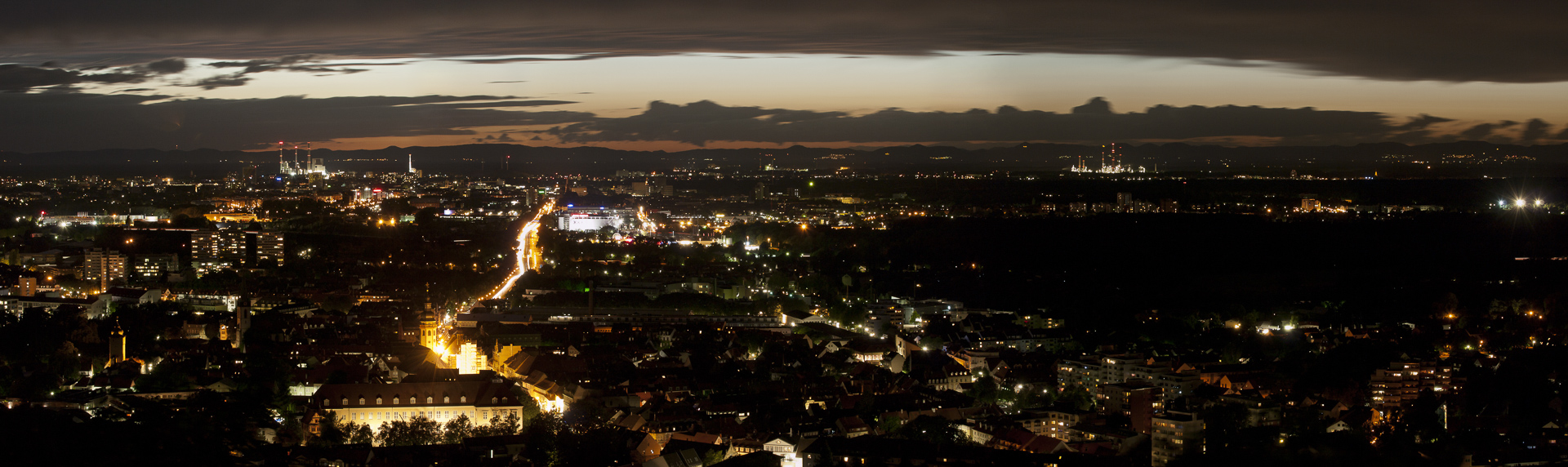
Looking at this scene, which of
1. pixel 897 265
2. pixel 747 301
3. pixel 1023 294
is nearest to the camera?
pixel 747 301

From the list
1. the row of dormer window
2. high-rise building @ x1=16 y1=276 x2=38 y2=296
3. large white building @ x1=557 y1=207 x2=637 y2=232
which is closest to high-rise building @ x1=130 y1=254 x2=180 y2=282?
high-rise building @ x1=16 y1=276 x2=38 y2=296

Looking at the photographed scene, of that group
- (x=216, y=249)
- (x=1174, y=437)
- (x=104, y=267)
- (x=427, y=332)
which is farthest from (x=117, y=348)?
(x=216, y=249)

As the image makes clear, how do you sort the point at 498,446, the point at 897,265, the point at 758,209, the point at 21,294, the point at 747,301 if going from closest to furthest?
1. the point at 498,446
2. the point at 21,294
3. the point at 747,301
4. the point at 897,265
5. the point at 758,209

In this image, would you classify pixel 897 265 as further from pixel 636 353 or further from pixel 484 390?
pixel 484 390

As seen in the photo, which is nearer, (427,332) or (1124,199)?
(427,332)

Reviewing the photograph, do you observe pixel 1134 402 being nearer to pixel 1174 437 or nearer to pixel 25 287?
pixel 1174 437

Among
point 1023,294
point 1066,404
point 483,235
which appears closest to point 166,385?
point 1066,404

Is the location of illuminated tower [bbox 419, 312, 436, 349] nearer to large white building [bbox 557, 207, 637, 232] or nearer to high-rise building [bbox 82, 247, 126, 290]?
high-rise building [bbox 82, 247, 126, 290]
